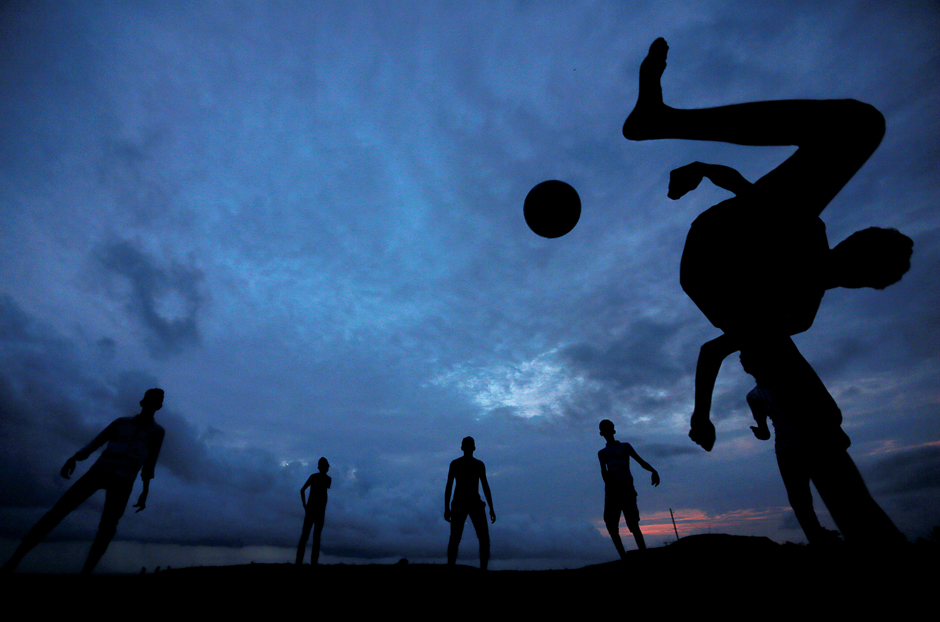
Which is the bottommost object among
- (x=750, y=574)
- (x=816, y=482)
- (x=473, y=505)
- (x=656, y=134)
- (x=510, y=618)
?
(x=510, y=618)

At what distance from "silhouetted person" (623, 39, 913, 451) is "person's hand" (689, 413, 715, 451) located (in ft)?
1.76

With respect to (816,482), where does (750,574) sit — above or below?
below

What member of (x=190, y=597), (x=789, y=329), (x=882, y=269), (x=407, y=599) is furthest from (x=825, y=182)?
(x=190, y=597)

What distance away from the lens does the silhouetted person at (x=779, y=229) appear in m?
1.40

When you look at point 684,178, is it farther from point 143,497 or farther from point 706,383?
point 143,497

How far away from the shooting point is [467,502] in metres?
7.52

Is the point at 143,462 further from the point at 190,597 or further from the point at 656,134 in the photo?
the point at 656,134

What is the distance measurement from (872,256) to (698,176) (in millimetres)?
835

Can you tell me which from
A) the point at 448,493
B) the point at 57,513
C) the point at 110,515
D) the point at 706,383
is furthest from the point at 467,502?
the point at 706,383

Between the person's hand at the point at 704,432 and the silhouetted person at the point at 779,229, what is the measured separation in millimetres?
537

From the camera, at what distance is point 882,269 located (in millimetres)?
1608

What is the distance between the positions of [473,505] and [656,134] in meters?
7.39

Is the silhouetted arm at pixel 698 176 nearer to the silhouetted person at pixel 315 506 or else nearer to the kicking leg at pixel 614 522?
the kicking leg at pixel 614 522

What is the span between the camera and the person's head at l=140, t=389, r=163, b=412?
6.03m
